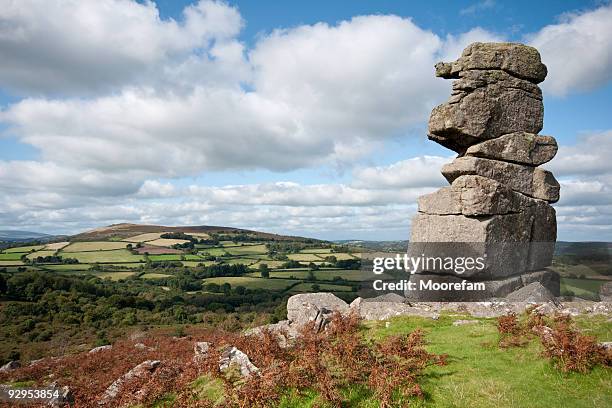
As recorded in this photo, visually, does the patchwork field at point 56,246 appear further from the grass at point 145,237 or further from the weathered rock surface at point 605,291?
the weathered rock surface at point 605,291

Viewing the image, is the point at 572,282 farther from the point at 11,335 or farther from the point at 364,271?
the point at 11,335

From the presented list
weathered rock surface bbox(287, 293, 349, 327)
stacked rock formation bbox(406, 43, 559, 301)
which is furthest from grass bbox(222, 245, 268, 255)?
stacked rock formation bbox(406, 43, 559, 301)

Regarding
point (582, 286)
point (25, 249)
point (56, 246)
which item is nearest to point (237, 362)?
point (582, 286)

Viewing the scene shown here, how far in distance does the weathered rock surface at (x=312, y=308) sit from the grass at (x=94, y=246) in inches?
4988

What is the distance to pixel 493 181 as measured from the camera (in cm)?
1938

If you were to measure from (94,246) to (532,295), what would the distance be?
460 ft

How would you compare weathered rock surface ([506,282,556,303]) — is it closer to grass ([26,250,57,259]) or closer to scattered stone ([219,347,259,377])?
scattered stone ([219,347,259,377])

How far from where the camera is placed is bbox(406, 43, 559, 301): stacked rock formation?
19.2m

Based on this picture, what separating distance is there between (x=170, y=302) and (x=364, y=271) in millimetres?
66408

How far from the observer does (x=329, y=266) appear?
10062cm

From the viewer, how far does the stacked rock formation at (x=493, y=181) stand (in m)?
19.2

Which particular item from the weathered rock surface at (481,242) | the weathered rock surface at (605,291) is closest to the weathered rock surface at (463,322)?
the weathered rock surface at (481,242)

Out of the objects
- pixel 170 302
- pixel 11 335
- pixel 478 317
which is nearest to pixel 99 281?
pixel 170 302

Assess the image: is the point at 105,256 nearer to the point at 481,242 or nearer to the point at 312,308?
the point at 312,308
